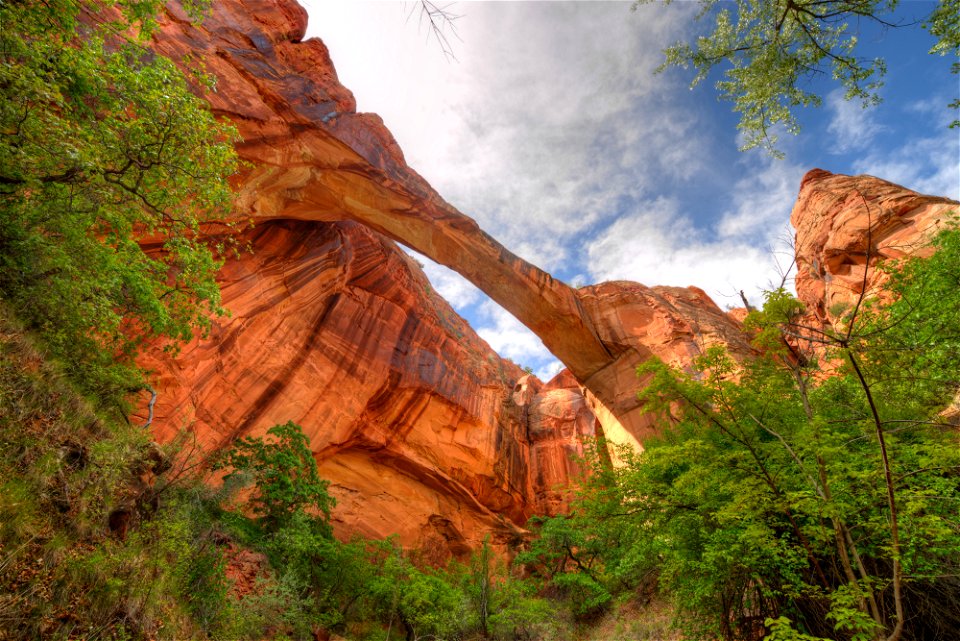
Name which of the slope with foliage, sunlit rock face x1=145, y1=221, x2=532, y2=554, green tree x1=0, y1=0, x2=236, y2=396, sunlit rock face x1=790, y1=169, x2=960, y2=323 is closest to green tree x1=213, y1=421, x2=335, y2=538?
sunlit rock face x1=145, y1=221, x2=532, y2=554

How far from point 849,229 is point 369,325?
69.1 ft

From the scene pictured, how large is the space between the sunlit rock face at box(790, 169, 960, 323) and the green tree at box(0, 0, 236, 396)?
1703 cm

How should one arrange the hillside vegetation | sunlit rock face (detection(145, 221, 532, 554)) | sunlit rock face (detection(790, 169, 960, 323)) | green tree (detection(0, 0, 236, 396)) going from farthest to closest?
1. sunlit rock face (detection(790, 169, 960, 323))
2. sunlit rock face (detection(145, 221, 532, 554))
3. green tree (detection(0, 0, 236, 396))
4. the hillside vegetation

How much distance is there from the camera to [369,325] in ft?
65.3

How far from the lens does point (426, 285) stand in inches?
1002

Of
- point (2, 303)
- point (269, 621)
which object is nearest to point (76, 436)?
point (2, 303)

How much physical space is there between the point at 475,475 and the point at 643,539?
15.0 meters

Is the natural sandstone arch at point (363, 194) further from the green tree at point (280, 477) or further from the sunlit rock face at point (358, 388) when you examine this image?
the green tree at point (280, 477)

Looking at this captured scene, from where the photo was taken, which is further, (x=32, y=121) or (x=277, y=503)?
(x=277, y=503)

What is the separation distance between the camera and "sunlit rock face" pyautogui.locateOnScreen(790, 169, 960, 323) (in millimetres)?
16469

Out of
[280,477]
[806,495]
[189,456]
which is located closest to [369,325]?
[280,477]

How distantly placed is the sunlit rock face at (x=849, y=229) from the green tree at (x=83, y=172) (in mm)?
17027

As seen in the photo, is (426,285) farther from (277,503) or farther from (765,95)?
(765,95)

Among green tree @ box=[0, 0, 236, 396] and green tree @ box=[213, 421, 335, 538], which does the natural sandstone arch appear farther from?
green tree @ box=[0, 0, 236, 396]
